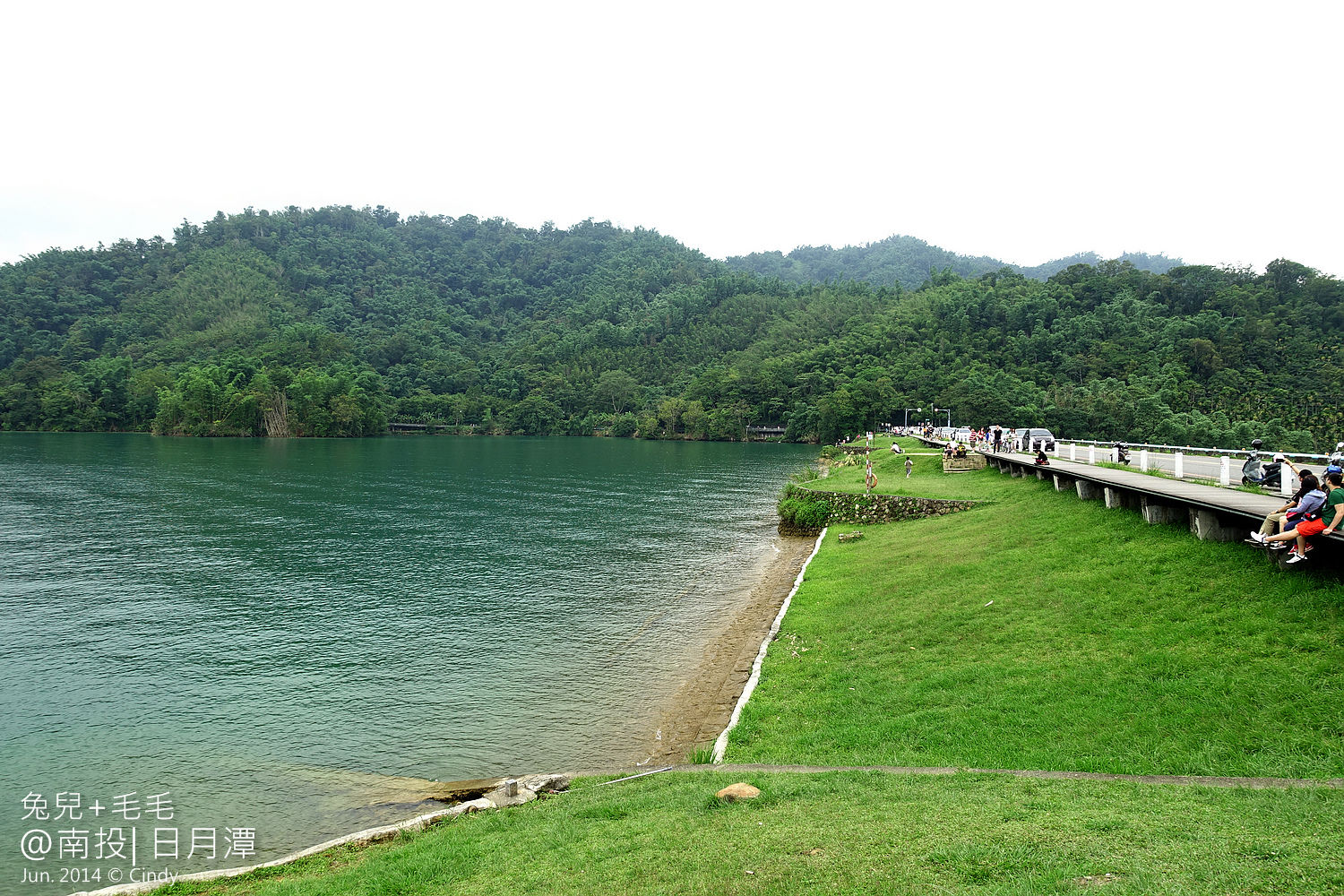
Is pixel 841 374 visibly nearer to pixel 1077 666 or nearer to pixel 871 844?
pixel 1077 666

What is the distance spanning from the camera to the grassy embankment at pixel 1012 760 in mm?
6605

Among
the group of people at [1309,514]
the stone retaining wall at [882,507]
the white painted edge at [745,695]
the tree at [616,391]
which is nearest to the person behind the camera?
the group of people at [1309,514]

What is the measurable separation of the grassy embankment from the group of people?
0.67 m

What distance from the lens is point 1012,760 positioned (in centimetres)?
1026

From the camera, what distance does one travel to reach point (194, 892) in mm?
9219

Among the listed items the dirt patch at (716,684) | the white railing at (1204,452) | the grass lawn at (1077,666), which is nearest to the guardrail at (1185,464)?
the white railing at (1204,452)

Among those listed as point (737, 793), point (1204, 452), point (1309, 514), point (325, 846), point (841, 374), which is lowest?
point (325, 846)

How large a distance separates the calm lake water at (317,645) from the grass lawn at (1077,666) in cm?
436

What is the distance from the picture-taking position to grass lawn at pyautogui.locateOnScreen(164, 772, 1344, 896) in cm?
615

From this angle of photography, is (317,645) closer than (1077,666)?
No

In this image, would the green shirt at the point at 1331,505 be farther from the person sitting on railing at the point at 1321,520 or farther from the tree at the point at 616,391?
the tree at the point at 616,391

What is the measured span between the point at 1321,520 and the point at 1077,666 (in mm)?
4248

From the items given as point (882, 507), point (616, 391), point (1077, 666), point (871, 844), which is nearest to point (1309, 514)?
point (1077, 666)

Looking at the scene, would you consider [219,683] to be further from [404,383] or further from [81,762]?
[404,383]
